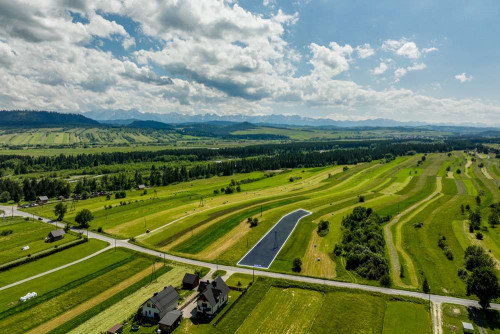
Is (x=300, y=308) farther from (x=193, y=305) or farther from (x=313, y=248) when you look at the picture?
(x=313, y=248)

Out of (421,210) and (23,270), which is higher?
(421,210)

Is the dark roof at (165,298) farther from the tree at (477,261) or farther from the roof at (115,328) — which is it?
the tree at (477,261)

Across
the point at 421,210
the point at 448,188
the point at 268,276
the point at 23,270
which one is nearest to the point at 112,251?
the point at 23,270

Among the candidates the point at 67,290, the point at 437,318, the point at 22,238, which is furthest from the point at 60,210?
the point at 437,318

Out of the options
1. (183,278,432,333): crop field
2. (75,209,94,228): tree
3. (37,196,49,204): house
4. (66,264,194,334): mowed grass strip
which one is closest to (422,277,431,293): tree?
(183,278,432,333): crop field

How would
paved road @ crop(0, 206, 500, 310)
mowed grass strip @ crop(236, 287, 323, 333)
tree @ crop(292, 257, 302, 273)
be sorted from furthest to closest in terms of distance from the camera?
tree @ crop(292, 257, 302, 273) < paved road @ crop(0, 206, 500, 310) < mowed grass strip @ crop(236, 287, 323, 333)

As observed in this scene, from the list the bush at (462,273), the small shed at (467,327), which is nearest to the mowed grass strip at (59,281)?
the small shed at (467,327)

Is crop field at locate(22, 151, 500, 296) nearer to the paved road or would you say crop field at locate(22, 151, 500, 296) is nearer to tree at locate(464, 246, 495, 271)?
the paved road
